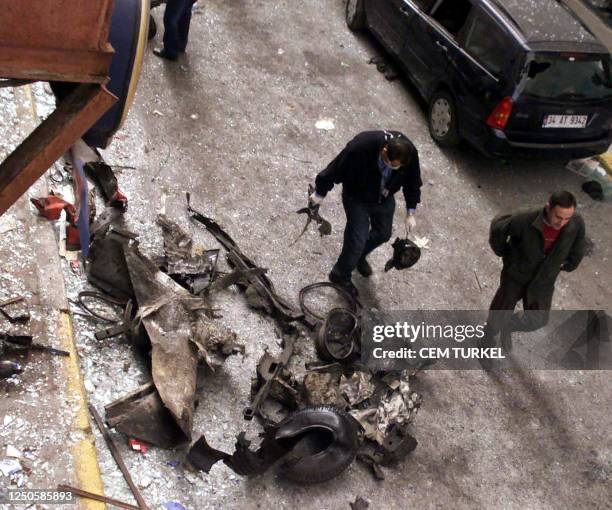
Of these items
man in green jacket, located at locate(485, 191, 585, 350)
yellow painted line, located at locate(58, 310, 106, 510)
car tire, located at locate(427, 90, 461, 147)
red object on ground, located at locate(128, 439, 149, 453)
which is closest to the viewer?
yellow painted line, located at locate(58, 310, 106, 510)

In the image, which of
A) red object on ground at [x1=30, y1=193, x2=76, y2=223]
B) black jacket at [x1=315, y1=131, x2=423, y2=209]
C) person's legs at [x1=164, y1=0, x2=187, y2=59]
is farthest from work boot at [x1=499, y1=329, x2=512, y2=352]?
person's legs at [x1=164, y1=0, x2=187, y2=59]

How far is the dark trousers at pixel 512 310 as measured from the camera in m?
5.89

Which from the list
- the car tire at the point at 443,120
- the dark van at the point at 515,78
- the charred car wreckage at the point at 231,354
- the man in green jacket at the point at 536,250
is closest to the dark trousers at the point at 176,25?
the charred car wreckage at the point at 231,354

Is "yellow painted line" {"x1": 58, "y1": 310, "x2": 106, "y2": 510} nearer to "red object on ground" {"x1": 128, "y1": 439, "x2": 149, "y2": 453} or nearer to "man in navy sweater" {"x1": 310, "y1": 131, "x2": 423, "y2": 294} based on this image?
"red object on ground" {"x1": 128, "y1": 439, "x2": 149, "y2": 453}

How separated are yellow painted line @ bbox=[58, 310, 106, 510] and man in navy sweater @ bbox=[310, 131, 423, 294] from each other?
2.25 meters

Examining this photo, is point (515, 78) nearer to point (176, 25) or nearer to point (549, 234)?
point (549, 234)

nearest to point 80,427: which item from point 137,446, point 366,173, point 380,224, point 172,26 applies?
point 137,446

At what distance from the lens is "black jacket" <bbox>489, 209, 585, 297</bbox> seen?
5.46m

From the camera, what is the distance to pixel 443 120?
8.55 metres

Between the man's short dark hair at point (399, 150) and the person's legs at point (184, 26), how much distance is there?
3.82 meters

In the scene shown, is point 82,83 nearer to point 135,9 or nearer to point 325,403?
point 135,9

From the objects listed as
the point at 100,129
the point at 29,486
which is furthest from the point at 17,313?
the point at 100,129

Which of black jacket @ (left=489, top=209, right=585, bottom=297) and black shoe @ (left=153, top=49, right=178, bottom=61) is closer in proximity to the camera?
black jacket @ (left=489, top=209, right=585, bottom=297)

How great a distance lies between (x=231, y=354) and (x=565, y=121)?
4.78m
